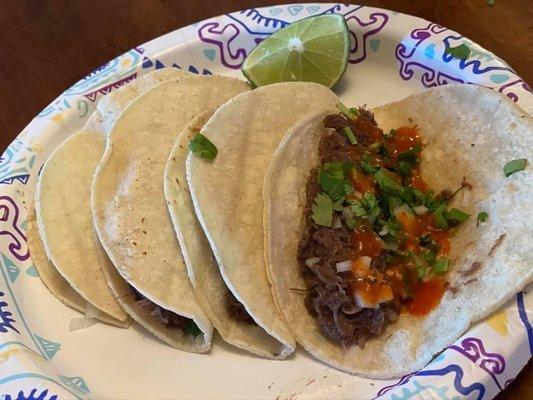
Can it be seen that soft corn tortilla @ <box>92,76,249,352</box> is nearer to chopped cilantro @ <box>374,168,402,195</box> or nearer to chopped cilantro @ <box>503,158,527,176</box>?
chopped cilantro @ <box>374,168,402,195</box>

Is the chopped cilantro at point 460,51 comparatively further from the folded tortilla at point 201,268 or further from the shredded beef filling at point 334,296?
the folded tortilla at point 201,268

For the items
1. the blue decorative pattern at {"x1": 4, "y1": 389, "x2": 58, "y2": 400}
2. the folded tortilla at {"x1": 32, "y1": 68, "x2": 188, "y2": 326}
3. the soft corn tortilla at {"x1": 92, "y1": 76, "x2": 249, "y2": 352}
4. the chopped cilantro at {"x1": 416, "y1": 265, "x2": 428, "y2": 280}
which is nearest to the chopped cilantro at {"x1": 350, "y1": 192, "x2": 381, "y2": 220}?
the chopped cilantro at {"x1": 416, "y1": 265, "x2": 428, "y2": 280}

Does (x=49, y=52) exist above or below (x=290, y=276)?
above

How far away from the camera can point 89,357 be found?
2.62 metres

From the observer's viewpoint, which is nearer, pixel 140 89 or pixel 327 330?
pixel 327 330

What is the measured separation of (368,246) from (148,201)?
0.93 m

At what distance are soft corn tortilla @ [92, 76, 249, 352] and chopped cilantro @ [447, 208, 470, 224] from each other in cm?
108

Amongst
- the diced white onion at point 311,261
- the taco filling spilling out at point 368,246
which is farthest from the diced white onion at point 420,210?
the diced white onion at point 311,261

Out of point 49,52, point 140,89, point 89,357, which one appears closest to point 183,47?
point 140,89

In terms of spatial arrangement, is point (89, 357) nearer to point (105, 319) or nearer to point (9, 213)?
point (105, 319)

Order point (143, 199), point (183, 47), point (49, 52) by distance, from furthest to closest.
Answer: point (49, 52), point (183, 47), point (143, 199)

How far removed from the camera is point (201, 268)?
244 cm

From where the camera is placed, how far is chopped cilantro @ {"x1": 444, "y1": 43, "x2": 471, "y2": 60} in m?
3.03

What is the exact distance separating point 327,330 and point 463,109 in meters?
1.14
